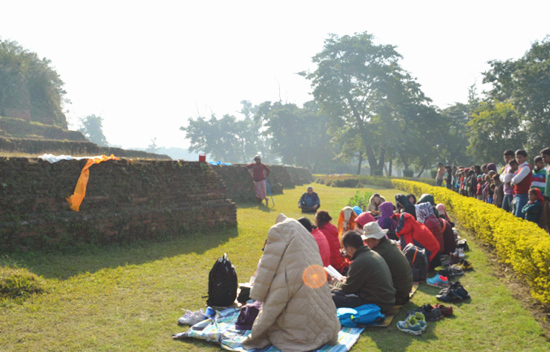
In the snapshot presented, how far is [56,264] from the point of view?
19.0 ft

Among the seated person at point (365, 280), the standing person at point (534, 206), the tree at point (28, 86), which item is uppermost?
the tree at point (28, 86)

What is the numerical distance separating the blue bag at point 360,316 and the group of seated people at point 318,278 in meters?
0.17

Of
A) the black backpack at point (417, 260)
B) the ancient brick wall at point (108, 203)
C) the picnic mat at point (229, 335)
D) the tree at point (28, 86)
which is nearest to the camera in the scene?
the picnic mat at point (229, 335)

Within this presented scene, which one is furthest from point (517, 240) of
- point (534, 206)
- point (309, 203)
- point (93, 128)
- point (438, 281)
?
point (93, 128)

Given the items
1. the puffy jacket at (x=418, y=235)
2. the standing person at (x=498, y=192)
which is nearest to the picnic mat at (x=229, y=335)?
the puffy jacket at (x=418, y=235)

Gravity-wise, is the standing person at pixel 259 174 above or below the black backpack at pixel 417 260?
above

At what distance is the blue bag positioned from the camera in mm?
4246

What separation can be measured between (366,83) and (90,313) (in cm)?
3683

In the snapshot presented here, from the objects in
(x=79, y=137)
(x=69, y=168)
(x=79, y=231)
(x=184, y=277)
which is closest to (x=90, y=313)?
(x=184, y=277)

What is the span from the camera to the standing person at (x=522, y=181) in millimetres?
8021

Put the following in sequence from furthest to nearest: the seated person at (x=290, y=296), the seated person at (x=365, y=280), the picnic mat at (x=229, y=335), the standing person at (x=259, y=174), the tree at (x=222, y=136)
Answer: the tree at (x=222, y=136) < the standing person at (x=259, y=174) < the seated person at (x=365, y=280) < the picnic mat at (x=229, y=335) < the seated person at (x=290, y=296)

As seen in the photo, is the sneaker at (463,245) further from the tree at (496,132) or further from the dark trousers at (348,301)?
the tree at (496,132)

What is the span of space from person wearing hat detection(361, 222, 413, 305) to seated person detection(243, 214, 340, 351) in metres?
1.48

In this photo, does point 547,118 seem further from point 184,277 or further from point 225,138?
point 225,138
